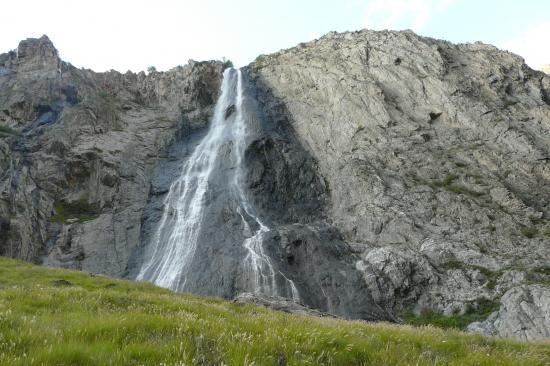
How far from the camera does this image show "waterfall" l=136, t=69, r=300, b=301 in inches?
1987

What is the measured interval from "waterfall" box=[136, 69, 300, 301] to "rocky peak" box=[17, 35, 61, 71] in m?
42.9

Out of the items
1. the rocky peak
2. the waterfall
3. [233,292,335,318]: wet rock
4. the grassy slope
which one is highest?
the rocky peak

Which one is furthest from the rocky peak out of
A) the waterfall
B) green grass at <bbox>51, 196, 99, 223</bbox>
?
green grass at <bbox>51, 196, 99, 223</bbox>

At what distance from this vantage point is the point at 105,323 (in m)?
7.68

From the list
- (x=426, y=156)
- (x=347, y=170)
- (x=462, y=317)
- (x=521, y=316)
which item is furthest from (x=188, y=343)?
(x=426, y=156)

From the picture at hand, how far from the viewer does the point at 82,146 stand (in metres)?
78.8

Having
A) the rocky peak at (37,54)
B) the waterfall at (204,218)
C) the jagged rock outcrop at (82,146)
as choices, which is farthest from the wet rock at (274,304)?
the rocky peak at (37,54)

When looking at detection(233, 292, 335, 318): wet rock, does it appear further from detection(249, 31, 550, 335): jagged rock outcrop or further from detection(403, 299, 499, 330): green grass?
detection(249, 31, 550, 335): jagged rock outcrop

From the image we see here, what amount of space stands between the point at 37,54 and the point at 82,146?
145 ft

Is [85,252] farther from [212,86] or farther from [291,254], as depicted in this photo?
[212,86]

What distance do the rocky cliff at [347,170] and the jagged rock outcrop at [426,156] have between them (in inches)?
9.0

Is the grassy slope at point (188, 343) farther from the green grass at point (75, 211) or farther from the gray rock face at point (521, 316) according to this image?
the green grass at point (75, 211)

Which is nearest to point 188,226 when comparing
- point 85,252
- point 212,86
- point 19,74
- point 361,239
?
point 85,252

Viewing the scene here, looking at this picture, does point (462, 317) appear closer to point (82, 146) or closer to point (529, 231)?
point (529, 231)
